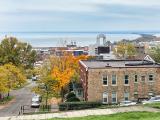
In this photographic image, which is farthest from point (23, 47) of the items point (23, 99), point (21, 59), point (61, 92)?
point (61, 92)

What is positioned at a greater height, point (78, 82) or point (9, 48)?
point (9, 48)

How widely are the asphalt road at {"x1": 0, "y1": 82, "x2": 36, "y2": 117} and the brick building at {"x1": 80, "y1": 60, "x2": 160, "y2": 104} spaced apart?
9604 mm

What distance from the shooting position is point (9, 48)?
96375mm

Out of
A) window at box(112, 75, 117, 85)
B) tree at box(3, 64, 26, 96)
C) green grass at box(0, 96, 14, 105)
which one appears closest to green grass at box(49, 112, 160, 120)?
window at box(112, 75, 117, 85)

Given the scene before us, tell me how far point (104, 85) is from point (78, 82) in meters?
13.5

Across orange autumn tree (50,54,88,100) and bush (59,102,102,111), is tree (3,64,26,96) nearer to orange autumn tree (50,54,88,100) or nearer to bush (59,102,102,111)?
orange autumn tree (50,54,88,100)

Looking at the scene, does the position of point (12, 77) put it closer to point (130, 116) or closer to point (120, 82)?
point (120, 82)

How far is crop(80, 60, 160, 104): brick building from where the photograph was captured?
58.9 meters

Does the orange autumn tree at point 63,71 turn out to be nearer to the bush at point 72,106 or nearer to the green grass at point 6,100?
the green grass at point 6,100

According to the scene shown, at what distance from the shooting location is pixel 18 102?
6944cm

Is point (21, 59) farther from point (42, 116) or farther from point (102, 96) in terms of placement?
point (42, 116)

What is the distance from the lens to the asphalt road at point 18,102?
183 feet

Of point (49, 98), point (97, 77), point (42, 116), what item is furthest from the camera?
point (49, 98)

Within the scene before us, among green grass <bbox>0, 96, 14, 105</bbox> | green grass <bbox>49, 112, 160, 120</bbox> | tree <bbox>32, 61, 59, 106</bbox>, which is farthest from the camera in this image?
green grass <bbox>0, 96, 14, 105</bbox>
